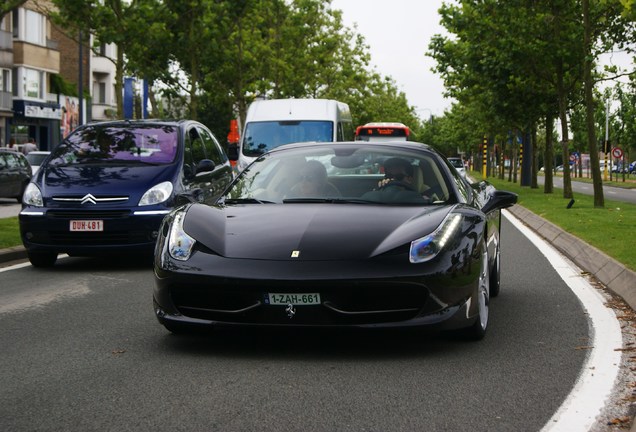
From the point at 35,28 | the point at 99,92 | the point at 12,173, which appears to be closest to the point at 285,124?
the point at 12,173

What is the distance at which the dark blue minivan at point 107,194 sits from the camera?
11.0 meters

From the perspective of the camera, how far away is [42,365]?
19.2 feet

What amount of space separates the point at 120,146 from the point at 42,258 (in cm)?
164

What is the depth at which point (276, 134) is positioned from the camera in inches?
976

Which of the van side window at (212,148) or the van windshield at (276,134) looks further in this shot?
the van windshield at (276,134)

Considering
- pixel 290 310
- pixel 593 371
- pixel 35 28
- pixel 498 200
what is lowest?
pixel 593 371

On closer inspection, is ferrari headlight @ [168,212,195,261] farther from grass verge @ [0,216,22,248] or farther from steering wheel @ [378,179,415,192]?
grass verge @ [0,216,22,248]

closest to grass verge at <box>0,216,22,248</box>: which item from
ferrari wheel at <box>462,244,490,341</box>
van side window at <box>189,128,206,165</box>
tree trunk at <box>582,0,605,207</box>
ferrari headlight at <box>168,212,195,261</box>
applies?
van side window at <box>189,128,206,165</box>

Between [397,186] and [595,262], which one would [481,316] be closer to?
[397,186]

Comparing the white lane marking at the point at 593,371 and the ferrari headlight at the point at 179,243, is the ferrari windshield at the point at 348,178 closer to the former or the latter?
the ferrari headlight at the point at 179,243

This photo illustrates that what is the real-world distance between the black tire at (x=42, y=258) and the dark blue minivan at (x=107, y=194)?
11 millimetres

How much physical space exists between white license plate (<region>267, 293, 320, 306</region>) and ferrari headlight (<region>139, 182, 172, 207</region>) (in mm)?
5483

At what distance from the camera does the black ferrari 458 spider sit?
5.85m

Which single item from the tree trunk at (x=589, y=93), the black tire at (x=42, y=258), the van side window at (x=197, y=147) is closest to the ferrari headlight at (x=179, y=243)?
the black tire at (x=42, y=258)
